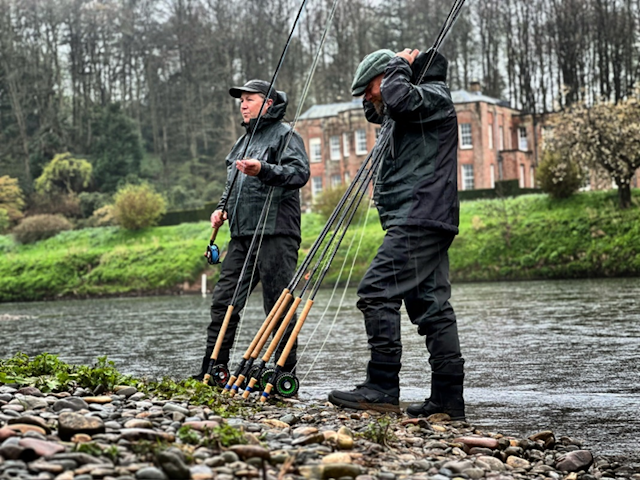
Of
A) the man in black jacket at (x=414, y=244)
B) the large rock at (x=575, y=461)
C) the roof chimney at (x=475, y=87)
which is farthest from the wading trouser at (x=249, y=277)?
the roof chimney at (x=475, y=87)

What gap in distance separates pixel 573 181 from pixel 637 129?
4.05 metres

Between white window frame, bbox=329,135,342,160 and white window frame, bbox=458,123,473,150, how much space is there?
30.2 feet

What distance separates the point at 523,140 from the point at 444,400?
66387 millimetres

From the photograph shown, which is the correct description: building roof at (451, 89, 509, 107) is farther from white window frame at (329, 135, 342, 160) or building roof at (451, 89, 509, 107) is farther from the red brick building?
white window frame at (329, 135, 342, 160)

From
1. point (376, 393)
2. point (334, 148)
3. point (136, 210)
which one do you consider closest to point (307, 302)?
point (376, 393)

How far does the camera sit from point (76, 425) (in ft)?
13.0

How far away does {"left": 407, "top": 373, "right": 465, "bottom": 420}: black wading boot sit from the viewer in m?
5.87

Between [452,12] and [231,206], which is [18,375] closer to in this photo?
[231,206]

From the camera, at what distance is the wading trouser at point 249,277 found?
7039 millimetres

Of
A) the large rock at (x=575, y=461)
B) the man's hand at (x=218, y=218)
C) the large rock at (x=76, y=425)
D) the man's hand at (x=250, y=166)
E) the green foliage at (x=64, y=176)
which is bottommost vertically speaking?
the large rock at (x=575, y=461)

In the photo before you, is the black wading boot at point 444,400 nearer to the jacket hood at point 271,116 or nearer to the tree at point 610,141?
the jacket hood at point 271,116

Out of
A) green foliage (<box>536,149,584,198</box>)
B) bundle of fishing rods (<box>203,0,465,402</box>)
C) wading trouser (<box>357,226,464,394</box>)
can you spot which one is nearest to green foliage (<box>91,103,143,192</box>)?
green foliage (<box>536,149,584,198</box>)

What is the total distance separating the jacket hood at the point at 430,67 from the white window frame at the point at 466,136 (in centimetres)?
5894

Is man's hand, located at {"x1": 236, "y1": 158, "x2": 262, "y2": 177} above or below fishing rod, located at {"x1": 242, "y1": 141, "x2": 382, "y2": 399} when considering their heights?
above
